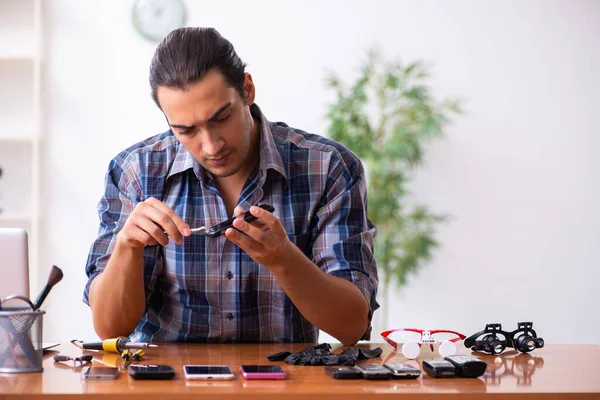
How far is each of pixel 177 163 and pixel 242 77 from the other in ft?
0.87

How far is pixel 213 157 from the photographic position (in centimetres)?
167

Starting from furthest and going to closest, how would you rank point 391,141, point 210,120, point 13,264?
point 391,141 < point 210,120 < point 13,264

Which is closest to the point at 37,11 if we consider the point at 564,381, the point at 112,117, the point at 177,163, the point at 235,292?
the point at 112,117

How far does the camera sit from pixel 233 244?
182cm

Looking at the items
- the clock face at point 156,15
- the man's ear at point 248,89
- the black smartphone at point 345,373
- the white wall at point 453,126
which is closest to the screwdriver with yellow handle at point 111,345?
the black smartphone at point 345,373

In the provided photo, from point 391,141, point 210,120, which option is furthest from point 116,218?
point 391,141

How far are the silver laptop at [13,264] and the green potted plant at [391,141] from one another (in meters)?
2.25

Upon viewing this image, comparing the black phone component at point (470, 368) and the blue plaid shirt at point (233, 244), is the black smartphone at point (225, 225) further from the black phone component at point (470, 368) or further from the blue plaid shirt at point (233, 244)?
the black phone component at point (470, 368)

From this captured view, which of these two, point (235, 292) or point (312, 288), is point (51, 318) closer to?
point (235, 292)

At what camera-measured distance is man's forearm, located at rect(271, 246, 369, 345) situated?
5.21ft

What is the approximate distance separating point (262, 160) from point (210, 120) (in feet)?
0.79

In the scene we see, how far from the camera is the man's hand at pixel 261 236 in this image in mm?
1410

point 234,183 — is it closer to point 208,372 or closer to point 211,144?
point 211,144

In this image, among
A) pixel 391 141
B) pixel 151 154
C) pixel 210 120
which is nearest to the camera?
pixel 210 120
